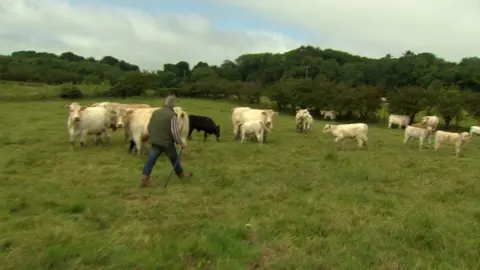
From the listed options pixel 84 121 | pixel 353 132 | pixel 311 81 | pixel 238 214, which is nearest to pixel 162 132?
pixel 238 214

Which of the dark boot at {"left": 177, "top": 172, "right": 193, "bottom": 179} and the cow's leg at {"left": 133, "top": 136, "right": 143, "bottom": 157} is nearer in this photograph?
the dark boot at {"left": 177, "top": 172, "right": 193, "bottom": 179}

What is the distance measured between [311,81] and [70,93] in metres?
25.6

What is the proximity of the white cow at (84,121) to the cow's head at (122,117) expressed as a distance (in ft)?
1.32

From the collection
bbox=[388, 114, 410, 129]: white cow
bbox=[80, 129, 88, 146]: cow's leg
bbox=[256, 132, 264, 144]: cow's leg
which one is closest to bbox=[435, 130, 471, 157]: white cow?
bbox=[256, 132, 264, 144]: cow's leg

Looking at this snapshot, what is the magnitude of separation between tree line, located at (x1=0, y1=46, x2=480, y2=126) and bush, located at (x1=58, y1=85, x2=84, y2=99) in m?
4.40

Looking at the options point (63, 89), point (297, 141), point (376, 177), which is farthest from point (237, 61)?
point (376, 177)

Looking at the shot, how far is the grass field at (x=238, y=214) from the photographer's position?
4867mm

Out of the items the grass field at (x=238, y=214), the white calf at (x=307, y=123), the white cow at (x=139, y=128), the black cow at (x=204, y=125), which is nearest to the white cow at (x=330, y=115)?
the white calf at (x=307, y=123)

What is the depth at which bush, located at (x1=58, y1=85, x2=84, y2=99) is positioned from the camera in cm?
4219

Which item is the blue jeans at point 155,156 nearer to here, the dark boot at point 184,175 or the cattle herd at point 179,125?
the dark boot at point 184,175

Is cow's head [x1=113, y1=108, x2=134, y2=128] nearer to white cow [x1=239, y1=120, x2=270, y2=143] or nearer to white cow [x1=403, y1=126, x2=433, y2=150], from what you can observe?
white cow [x1=239, y1=120, x2=270, y2=143]

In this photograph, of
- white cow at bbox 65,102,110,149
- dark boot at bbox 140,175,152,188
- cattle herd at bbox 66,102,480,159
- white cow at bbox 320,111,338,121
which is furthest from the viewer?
white cow at bbox 320,111,338,121

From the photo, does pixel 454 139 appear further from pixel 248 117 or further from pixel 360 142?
pixel 248 117

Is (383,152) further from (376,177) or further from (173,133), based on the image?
(173,133)
